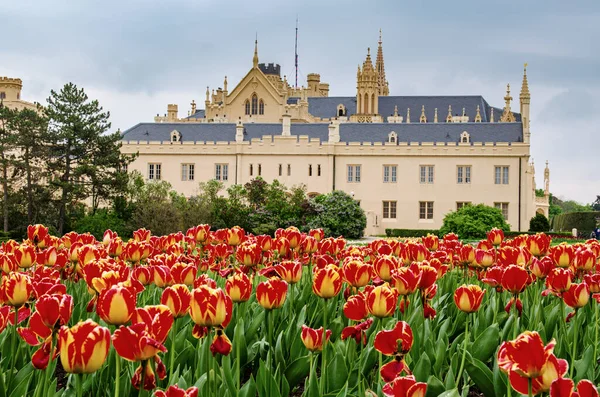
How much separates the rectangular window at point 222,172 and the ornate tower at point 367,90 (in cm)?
2744

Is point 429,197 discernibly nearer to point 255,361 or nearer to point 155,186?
point 155,186

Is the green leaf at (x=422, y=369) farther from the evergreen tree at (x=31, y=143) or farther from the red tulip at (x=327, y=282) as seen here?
the evergreen tree at (x=31, y=143)

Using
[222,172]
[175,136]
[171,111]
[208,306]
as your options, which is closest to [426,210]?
[222,172]

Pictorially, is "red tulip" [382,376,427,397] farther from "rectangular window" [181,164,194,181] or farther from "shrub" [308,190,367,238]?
"rectangular window" [181,164,194,181]

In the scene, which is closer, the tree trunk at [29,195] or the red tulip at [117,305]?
the red tulip at [117,305]

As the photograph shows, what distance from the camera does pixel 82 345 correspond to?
2367 millimetres

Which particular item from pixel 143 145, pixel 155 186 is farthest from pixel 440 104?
pixel 155 186

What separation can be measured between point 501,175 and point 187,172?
69.3 ft

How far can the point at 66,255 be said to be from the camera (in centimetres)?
553

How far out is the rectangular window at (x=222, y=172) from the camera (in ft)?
154

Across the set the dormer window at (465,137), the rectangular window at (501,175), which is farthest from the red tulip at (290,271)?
the dormer window at (465,137)

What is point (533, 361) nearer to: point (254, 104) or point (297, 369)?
point (297, 369)

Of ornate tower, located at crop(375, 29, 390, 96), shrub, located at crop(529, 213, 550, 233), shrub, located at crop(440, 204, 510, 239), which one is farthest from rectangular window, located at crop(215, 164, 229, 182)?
ornate tower, located at crop(375, 29, 390, 96)

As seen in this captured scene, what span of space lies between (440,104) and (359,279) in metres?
71.7
